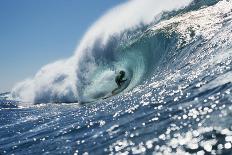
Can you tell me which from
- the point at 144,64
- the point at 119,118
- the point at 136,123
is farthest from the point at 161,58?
the point at 136,123

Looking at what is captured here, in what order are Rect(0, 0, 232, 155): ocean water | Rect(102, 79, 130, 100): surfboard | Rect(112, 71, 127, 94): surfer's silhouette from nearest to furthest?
Rect(0, 0, 232, 155): ocean water < Rect(102, 79, 130, 100): surfboard < Rect(112, 71, 127, 94): surfer's silhouette

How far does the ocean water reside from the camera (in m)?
16.8

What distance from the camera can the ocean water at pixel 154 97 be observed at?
55.1ft

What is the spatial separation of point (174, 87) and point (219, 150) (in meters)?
14.4

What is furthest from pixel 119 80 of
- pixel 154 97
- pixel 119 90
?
pixel 154 97

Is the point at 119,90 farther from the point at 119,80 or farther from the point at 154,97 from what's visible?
the point at 154,97

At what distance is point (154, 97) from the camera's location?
26984 mm

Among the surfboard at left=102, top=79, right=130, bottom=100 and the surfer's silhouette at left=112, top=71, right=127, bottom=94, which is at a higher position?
the surfer's silhouette at left=112, top=71, right=127, bottom=94

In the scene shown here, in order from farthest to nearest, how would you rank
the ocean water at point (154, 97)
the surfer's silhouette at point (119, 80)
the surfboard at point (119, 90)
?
1. the surfer's silhouette at point (119, 80)
2. the surfboard at point (119, 90)
3. the ocean water at point (154, 97)

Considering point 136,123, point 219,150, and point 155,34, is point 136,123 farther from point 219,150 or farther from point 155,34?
point 155,34

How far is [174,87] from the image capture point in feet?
90.0

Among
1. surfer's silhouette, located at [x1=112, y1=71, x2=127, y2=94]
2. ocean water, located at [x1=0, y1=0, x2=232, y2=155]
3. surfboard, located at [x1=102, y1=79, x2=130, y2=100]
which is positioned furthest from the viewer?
surfer's silhouette, located at [x1=112, y1=71, x2=127, y2=94]

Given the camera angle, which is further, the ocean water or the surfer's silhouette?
the surfer's silhouette

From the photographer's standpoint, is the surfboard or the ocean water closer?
the ocean water
